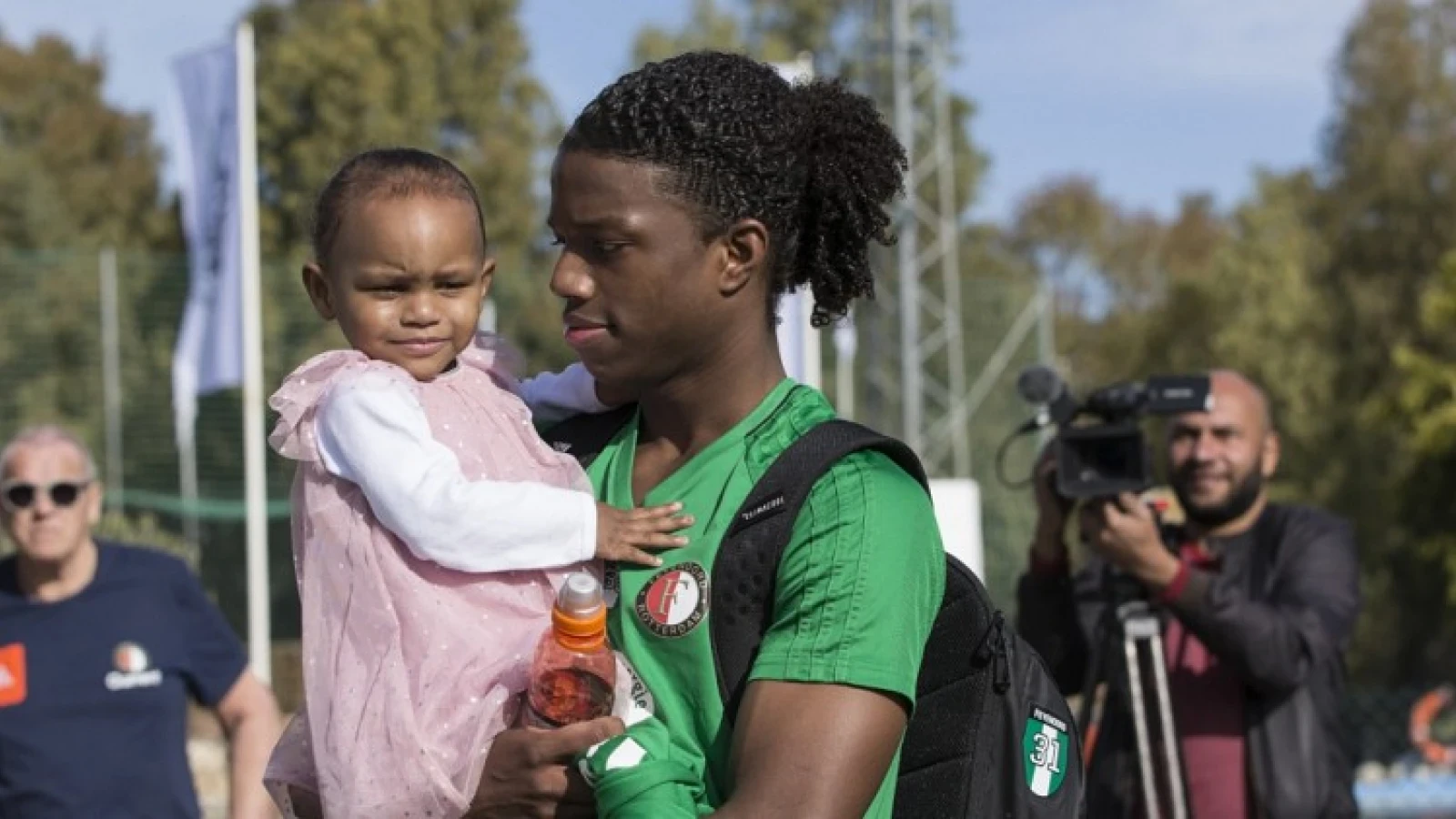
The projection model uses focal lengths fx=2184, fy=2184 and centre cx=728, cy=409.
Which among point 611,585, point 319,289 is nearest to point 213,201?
point 319,289

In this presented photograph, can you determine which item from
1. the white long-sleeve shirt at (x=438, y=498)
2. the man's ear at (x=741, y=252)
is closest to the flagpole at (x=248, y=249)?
the white long-sleeve shirt at (x=438, y=498)

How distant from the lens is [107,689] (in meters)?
5.38

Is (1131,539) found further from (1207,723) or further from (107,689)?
(107,689)

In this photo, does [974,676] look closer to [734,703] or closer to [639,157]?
[734,703]

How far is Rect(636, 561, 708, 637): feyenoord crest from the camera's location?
2309mm

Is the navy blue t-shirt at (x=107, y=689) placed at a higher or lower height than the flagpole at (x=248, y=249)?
lower

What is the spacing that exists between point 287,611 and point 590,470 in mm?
17457

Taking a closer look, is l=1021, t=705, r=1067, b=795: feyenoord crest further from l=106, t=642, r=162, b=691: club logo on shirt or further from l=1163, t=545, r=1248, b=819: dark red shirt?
l=106, t=642, r=162, b=691: club logo on shirt

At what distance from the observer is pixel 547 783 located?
236cm

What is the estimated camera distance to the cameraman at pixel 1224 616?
499 centimetres

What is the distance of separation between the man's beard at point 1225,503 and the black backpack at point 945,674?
2.83 metres

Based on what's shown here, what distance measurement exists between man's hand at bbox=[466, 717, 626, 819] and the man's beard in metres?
3.30

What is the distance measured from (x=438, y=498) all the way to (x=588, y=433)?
9.7 inches

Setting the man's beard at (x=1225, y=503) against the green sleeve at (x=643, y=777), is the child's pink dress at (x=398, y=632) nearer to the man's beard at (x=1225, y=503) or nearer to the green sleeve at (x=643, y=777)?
the green sleeve at (x=643, y=777)
